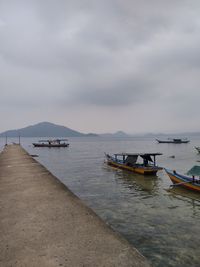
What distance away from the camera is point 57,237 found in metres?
8.91

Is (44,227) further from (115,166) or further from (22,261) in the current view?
(115,166)

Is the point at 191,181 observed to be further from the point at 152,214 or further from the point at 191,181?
the point at 152,214

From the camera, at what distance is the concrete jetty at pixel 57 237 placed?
23.9 ft

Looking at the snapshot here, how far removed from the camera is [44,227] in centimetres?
994

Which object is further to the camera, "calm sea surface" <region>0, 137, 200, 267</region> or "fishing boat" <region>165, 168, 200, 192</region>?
"fishing boat" <region>165, 168, 200, 192</region>

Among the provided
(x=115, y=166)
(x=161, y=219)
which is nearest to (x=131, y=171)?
(x=115, y=166)

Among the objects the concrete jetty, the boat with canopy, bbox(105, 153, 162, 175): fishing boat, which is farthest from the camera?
bbox(105, 153, 162, 175): fishing boat

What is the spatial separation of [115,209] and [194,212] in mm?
5987

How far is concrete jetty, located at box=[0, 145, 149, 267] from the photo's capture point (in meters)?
7.28

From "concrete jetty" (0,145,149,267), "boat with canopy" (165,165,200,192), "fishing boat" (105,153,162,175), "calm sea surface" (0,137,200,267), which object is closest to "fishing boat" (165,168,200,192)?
"boat with canopy" (165,165,200,192)

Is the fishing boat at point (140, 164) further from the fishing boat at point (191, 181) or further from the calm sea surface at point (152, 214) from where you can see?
the fishing boat at point (191, 181)

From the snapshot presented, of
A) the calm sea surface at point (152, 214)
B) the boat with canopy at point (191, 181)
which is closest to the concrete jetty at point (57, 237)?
the calm sea surface at point (152, 214)

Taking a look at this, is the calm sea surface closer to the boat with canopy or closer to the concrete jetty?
the boat with canopy

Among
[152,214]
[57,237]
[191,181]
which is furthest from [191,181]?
[57,237]
